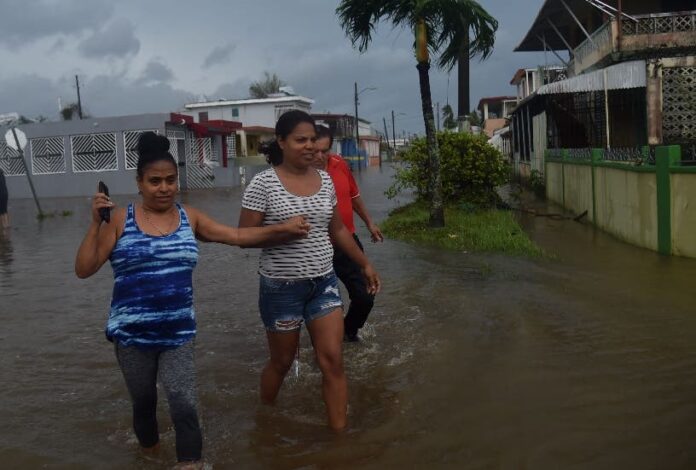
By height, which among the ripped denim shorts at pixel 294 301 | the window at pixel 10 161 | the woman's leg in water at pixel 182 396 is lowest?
the woman's leg in water at pixel 182 396

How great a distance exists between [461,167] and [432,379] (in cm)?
1040

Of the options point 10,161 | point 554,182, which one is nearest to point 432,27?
point 554,182

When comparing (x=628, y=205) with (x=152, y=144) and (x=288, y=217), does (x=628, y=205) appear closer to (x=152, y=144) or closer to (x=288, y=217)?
(x=288, y=217)

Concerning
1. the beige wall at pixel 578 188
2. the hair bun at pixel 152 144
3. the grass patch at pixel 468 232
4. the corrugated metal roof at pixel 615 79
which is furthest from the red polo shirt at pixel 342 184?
the corrugated metal roof at pixel 615 79

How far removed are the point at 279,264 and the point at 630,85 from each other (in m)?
15.6

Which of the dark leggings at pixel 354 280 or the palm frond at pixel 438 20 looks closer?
the dark leggings at pixel 354 280

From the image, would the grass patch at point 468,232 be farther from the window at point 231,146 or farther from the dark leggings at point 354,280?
the window at point 231,146

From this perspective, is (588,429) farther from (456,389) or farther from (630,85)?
(630,85)

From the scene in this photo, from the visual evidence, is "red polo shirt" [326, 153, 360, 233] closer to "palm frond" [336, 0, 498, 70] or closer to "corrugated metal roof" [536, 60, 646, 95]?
"palm frond" [336, 0, 498, 70]

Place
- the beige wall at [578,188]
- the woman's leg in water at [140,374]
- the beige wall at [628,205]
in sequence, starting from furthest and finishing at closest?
the beige wall at [578,188]
the beige wall at [628,205]
the woman's leg in water at [140,374]

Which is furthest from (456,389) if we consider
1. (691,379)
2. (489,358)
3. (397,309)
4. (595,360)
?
(397,309)

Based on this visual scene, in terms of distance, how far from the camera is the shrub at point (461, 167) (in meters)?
14.7

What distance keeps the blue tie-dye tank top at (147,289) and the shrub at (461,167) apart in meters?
11.7

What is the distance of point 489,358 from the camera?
521cm
